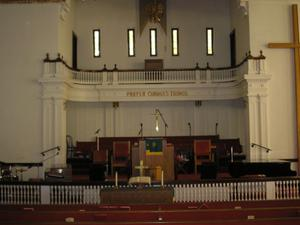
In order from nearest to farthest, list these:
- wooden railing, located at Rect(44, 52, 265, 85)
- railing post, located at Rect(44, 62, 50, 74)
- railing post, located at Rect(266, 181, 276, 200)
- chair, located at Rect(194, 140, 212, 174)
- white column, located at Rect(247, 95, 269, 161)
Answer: railing post, located at Rect(266, 181, 276, 200)
chair, located at Rect(194, 140, 212, 174)
white column, located at Rect(247, 95, 269, 161)
railing post, located at Rect(44, 62, 50, 74)
wooden railing, located at Rect(44, 52, 265, 85)

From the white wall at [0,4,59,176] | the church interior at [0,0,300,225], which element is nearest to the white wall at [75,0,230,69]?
the church interior at [0,0,300,225]

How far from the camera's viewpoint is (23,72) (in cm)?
1900

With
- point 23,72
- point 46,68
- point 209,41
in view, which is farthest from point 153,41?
point 23,72

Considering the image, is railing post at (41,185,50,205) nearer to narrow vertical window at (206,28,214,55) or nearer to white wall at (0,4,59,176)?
white wall at (0,4,59,176)

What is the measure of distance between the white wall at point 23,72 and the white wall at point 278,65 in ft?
27.8

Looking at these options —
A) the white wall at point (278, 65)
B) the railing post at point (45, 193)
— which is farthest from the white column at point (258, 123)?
the railing post at point (45, 193)

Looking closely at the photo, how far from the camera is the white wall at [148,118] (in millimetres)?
Answer: 22875

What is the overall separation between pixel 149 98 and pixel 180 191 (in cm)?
1036

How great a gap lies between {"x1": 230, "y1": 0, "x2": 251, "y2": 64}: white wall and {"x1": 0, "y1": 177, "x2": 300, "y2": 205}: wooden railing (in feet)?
30.4

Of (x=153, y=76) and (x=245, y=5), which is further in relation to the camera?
(x=153, y=76)

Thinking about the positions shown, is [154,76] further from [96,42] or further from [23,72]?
[23,72]

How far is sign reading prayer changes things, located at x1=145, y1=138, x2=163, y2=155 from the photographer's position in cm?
1364

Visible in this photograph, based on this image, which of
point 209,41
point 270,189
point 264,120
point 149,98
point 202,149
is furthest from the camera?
point 209,41

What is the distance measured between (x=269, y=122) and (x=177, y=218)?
12949 millimetres
